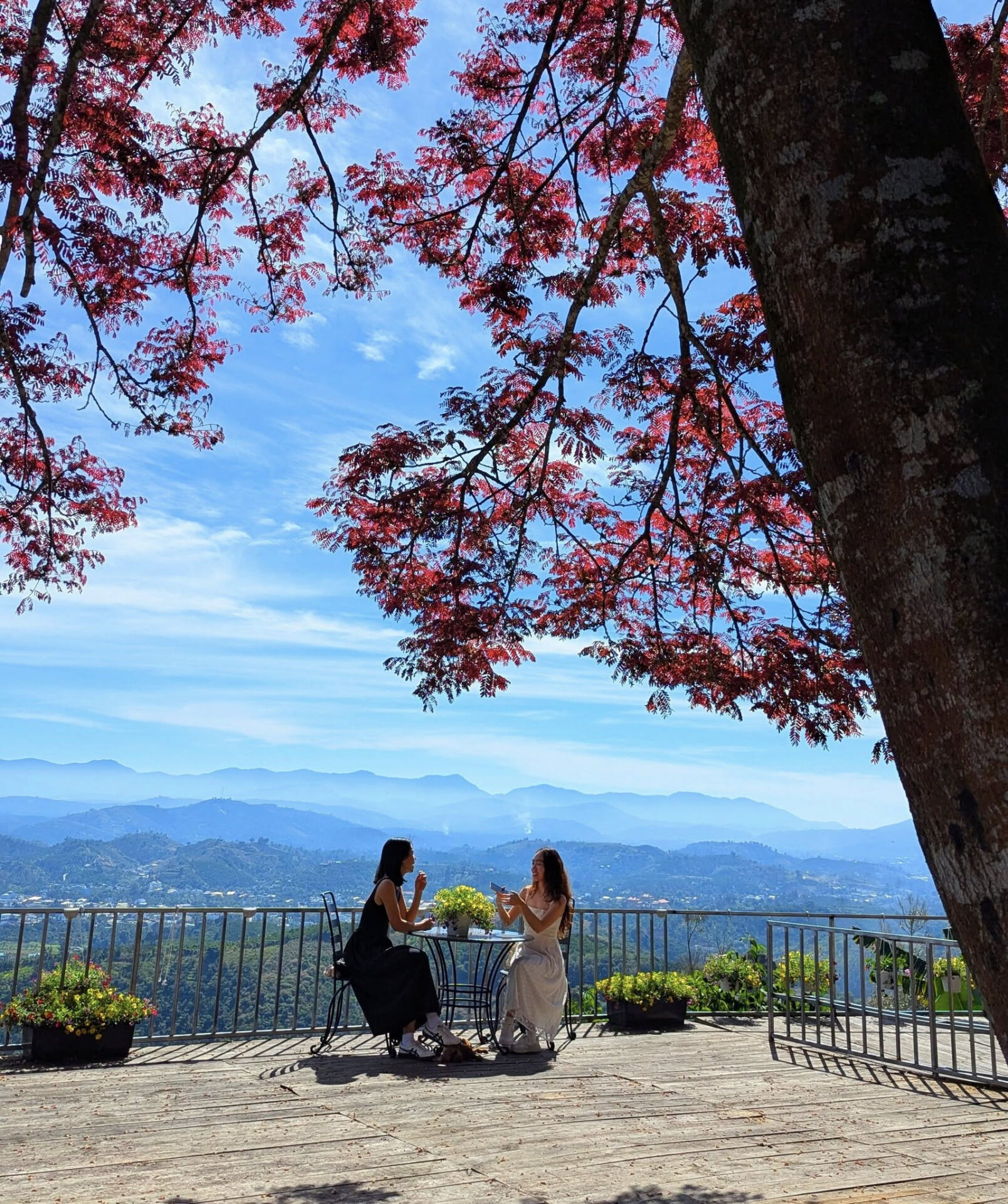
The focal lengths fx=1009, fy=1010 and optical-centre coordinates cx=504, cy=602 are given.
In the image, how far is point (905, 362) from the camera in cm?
114

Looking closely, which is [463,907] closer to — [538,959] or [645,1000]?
[538,959]

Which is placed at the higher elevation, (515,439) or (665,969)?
(515,439)

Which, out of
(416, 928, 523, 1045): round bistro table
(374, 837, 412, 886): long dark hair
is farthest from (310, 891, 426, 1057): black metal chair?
(416, 928, 523, 1045): round bistro table

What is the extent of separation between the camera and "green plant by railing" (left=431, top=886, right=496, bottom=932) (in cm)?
851

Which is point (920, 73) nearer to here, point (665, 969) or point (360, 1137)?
point (360, 1137)

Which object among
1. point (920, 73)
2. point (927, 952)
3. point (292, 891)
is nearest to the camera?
point (920, 73)

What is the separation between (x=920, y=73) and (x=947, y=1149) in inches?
228

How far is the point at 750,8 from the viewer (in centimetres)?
137

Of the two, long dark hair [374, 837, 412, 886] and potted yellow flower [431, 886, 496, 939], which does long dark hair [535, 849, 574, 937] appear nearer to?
potted yellow flower [431, 886, 496, 939]

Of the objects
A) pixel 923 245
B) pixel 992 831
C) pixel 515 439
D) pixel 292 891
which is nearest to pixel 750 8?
pixel 923 245

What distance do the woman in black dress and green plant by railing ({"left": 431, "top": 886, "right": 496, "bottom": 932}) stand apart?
386mm

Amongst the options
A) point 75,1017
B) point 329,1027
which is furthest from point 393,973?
A: point 75,1017

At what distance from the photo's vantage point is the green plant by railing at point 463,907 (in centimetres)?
851

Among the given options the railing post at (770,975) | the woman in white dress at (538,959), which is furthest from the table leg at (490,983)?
the railing post at (770,975)
